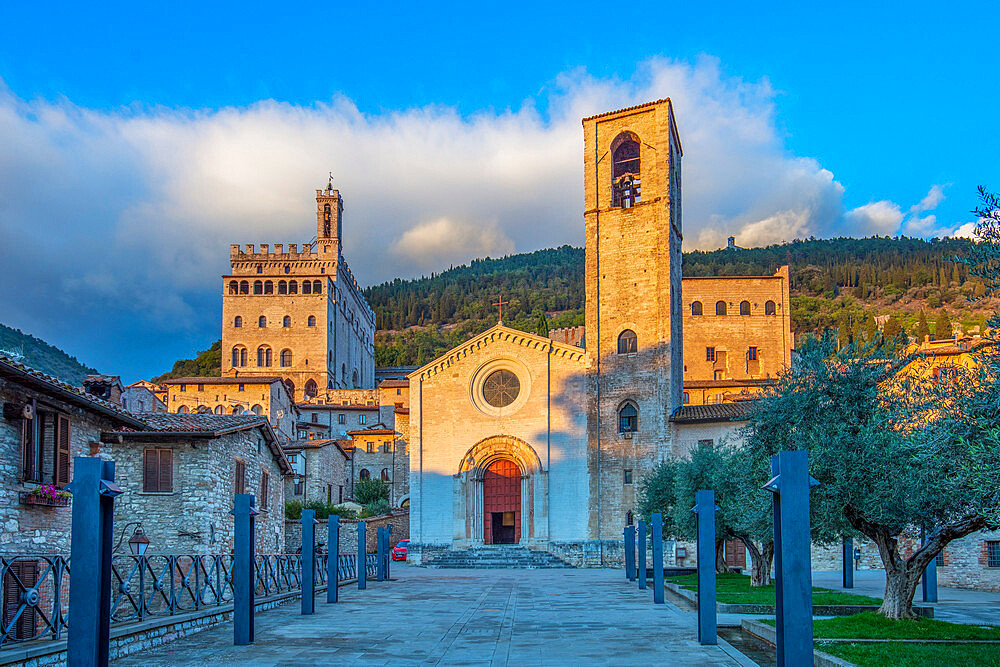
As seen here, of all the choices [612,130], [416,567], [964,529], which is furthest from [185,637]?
[612,130]

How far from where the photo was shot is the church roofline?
1905 inches

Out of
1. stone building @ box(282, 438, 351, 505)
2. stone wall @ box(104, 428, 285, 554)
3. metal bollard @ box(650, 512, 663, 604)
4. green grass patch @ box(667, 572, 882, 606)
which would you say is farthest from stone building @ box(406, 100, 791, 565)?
stone wall @ box(104, 428, 285, 554)

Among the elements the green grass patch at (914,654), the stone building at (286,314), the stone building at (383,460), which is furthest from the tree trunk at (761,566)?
the stone building at (286,314)

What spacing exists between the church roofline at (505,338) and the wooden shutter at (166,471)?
26.2m

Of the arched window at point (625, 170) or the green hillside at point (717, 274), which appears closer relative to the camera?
the arched window at point (625, 170)

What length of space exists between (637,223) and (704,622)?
36671mm

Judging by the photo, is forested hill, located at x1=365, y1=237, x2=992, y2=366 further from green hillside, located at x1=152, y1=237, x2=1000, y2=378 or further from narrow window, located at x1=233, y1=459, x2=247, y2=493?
narrow window, located at x1=233, y1=459, x2=247, y2=493

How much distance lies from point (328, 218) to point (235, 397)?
32618 millimetres

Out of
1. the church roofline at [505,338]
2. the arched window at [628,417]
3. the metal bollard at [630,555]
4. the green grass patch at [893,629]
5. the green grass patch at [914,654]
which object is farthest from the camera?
the church roofline at [505,338]

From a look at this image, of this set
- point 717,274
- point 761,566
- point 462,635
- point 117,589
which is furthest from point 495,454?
point 717,274

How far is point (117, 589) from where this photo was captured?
18156mm

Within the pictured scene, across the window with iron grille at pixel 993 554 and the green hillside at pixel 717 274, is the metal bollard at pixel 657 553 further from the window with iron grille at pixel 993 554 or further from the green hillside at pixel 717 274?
the green hillside at pixel 717 274

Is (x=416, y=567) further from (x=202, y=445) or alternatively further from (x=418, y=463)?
(x=202, y=445)

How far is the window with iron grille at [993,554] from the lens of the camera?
28.6 meters
